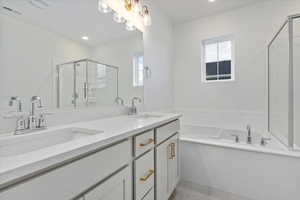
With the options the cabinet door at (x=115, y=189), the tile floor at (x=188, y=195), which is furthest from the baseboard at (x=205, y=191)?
the cabinet door at (x=115, y=189)

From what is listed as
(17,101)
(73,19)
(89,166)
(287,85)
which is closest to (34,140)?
(17,101)

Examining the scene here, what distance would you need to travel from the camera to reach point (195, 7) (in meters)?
2.41

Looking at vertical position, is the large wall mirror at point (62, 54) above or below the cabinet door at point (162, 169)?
above

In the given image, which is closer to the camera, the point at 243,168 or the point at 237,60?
the point at 243,168

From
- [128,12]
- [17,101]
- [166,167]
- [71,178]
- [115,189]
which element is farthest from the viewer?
[128,12]

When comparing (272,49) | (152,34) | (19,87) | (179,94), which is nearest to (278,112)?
(272,49)

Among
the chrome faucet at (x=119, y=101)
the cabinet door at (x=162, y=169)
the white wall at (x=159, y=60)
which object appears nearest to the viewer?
the cabinet door at (x=162, y=169)

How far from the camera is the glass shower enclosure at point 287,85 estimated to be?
1.60 metres

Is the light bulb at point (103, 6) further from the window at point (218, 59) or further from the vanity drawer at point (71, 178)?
the window at point (218, 59)

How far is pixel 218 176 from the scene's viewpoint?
5.36 ft

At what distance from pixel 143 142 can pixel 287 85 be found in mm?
1763

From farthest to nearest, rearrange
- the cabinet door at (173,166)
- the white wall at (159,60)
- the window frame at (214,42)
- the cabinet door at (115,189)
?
the window frame at (214,42) → the white wall at (159,60) → the cabinet door at (173,166) → the cabinet door at (115,189)

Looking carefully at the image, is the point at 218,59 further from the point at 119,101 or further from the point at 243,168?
the point at 119,101

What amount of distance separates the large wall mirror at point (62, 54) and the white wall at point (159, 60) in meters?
0.47
